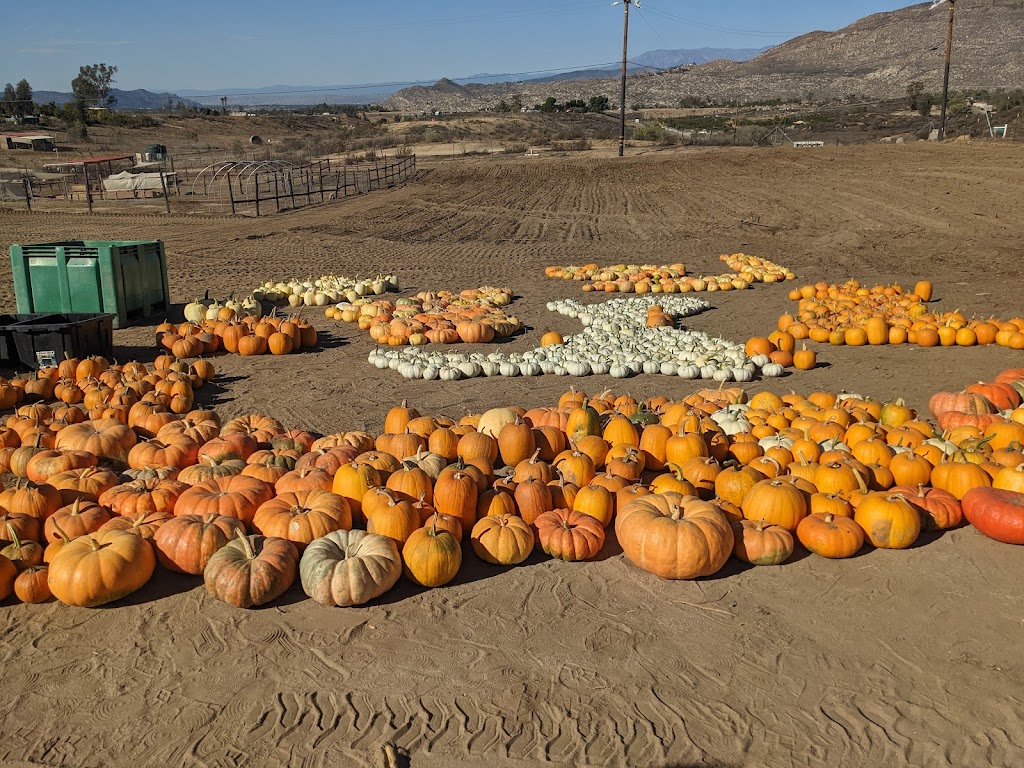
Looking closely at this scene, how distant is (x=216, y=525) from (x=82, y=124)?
68.4 metres

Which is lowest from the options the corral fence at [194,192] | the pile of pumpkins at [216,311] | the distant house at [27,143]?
the pile of pumpkins at [216,311]

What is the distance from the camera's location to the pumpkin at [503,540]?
5309 mm

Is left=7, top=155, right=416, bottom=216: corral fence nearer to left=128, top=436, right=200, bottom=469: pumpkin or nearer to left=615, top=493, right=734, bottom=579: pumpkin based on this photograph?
left=128, top=436, right=200, bottom=469: pumpkin

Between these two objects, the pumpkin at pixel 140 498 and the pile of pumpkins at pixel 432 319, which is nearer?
the pumpkin at pixel 140 498

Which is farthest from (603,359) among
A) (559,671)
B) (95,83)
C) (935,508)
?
(95,83)

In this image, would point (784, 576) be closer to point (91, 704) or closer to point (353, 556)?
point (353, 556)

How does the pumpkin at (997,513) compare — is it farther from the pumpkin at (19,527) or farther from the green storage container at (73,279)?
the green storage container at (73,279)

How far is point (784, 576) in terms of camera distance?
17.2 ft

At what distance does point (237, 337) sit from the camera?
11.2 metres

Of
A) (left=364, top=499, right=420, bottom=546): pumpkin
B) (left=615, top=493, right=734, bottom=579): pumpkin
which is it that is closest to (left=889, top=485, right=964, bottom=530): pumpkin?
(left=615, top=493, right=734, bottom=579): pumpkin

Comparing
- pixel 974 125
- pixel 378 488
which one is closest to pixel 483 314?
pixel 378 488

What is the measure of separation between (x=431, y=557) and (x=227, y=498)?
157 centimetres

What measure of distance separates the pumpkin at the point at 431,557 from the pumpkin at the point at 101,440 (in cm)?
331

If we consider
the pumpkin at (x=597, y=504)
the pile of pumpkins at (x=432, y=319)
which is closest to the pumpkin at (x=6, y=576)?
the pumpkin at (x=597, y=504)
